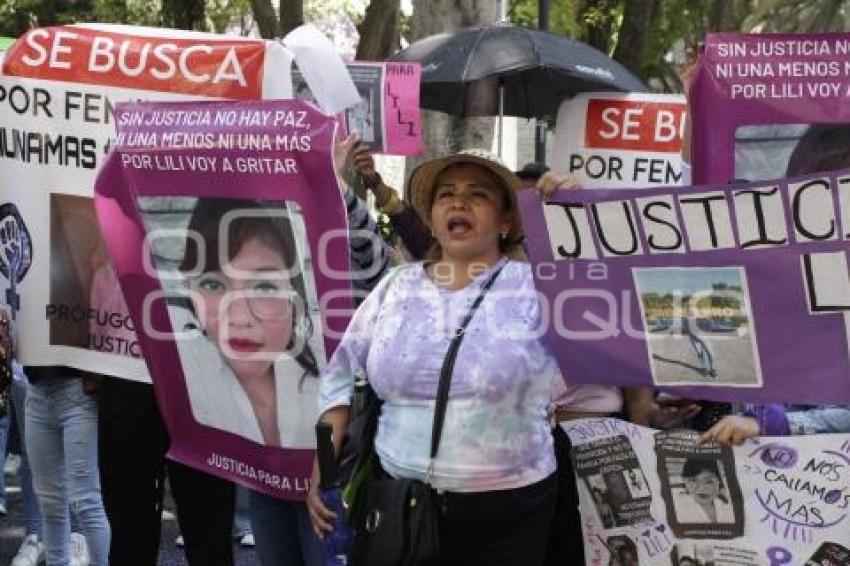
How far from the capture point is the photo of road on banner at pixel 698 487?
3.23 meters

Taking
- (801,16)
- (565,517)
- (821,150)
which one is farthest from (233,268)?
(801,16)

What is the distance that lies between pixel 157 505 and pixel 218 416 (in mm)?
510

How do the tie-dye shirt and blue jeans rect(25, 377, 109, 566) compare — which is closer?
the tie-dye shirt

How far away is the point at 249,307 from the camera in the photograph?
3.67 metres

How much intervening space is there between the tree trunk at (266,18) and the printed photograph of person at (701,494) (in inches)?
354

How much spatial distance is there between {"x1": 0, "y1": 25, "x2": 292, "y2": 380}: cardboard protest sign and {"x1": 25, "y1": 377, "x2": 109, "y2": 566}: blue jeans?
174mm

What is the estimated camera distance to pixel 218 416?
3.78m

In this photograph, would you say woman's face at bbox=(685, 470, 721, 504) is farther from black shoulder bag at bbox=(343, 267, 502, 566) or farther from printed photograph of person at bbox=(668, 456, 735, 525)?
black shoulder bag at bbox=(343, 267, 502, 566)

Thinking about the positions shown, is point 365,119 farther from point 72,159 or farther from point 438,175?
point 438,175

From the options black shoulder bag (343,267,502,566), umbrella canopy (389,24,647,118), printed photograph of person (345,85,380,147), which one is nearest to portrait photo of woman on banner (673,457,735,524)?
black shoulder bag (343,267,502,566)

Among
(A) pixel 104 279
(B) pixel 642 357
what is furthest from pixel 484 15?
(B) pixel 642 357

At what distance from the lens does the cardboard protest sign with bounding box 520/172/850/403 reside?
303cm

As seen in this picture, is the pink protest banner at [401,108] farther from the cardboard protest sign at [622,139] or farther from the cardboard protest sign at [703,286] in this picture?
the cardboard protest sign at [703,286]

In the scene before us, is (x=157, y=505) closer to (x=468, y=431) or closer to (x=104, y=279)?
(x=104, y=279)
